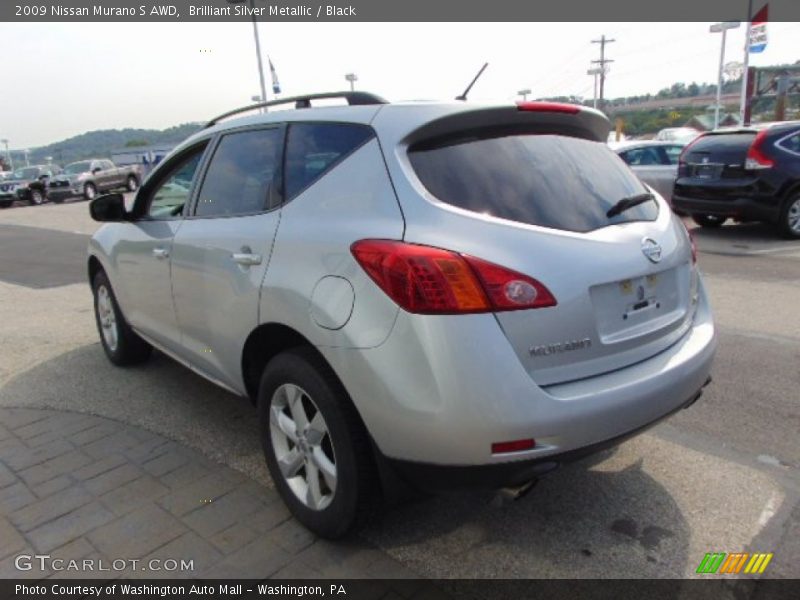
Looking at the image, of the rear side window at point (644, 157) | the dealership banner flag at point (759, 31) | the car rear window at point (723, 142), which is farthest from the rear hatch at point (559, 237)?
the dealership banner flag at point (759, 31)

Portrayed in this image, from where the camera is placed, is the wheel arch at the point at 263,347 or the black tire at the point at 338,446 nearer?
the black tire at the point at 338,446

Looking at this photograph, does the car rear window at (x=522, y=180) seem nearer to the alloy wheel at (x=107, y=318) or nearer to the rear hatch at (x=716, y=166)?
the alloy wheel at (x=107, y=318)

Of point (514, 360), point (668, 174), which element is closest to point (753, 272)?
point (668, 174)

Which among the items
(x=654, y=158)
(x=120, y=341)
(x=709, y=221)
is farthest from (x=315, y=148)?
(x=654, y=158)

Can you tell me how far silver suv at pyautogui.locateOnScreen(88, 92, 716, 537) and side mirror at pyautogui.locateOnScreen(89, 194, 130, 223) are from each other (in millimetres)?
1265

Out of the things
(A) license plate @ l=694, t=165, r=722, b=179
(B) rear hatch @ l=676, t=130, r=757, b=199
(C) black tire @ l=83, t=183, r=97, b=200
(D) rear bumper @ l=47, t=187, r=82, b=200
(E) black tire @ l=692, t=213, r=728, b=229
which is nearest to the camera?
(B) rear hatch @ l=676, t=130, r=757, b=199

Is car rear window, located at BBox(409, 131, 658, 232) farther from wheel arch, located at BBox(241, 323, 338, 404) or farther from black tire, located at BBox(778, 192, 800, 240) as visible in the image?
black tire, located at BBox(778, 192, 800, 240)

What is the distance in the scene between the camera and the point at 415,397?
204 cm

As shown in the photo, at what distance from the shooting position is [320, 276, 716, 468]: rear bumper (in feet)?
6.51

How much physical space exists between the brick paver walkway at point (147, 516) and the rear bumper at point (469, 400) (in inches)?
26.3

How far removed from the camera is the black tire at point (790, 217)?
9.02 meters

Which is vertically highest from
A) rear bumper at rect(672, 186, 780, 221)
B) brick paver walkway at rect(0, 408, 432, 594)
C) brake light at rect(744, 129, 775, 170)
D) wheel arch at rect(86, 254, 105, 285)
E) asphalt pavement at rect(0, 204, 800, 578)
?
brake light at rect(744, 129, 775, 170)

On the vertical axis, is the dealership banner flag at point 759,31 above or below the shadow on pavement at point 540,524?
above

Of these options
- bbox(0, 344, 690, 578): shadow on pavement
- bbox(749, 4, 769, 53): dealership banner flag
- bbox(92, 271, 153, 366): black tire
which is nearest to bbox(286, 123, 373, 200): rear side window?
bbox(0, 344, 690, 578): shadow on pavement
